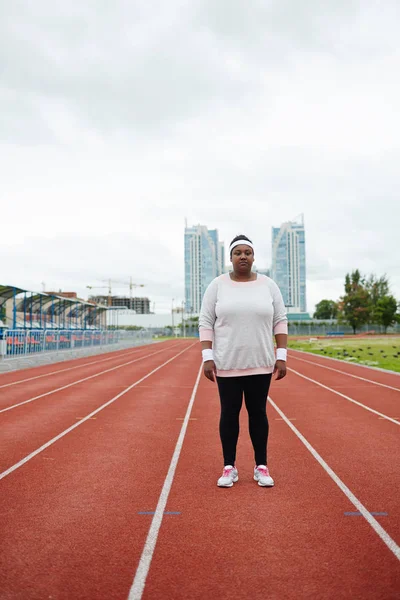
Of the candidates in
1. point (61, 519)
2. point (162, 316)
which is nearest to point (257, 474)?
point (61, 519)

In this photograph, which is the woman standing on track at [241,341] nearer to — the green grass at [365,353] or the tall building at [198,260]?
the green grass at [365,353]

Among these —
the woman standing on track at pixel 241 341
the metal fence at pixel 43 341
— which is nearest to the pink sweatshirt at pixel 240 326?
the woman standing on track at pixel 241 341

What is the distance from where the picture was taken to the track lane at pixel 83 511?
252 centimetres

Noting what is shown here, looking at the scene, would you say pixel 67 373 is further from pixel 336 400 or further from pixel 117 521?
pixel 117 521

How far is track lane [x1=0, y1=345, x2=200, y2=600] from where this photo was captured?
2521 mm

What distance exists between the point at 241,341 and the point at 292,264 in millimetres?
144258

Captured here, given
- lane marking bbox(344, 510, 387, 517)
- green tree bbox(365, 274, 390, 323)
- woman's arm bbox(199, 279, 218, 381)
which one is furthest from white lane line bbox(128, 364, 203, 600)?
green tree bbox(365, 274, 390, 323)

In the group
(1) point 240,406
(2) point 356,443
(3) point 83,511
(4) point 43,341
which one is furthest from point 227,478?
(4) point 43,341

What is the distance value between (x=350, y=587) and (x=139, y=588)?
1016mm

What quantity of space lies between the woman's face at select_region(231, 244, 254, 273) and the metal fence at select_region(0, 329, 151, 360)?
15.5m

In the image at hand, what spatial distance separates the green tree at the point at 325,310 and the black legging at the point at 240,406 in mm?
118868

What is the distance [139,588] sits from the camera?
242 cm

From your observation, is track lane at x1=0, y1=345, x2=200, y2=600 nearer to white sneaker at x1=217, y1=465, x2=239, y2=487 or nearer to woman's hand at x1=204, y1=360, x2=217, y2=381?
white sneaker at x1=217, y1=465, x2=239, y2=487

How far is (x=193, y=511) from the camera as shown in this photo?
11.3ft
